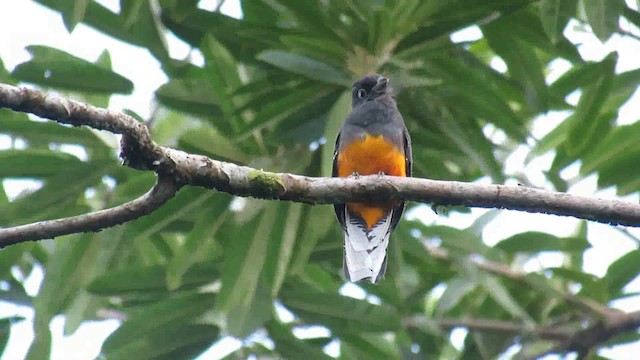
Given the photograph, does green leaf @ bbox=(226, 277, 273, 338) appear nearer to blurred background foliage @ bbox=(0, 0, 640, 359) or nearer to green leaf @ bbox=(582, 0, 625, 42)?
blurred background foliage @ bbox=(0, 0, 640, 359)

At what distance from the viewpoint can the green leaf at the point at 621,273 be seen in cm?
612

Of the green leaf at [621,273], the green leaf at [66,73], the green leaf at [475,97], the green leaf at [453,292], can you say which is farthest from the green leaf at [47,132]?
the green leaf at [621,273]

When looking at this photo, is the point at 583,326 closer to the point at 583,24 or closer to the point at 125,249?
the point at 583,24

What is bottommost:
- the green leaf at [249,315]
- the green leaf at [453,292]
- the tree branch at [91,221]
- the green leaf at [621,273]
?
the tree branch at [91,221]

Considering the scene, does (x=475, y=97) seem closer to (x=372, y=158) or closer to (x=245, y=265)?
(x=372, y=158)

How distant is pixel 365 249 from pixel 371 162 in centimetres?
58

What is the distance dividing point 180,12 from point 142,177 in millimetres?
1080

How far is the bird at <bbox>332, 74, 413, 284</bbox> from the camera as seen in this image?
16.9 ft

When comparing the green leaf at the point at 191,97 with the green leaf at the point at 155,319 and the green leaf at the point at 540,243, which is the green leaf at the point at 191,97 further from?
the green leaf at the point at 540,243

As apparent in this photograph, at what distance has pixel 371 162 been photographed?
17.8 ft

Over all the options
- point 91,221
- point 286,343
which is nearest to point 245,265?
point 286,343

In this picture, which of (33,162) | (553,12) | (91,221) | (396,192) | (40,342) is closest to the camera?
(91,221)

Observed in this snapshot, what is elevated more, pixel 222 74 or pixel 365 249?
pixel 222 74

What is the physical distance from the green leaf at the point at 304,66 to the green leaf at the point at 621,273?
2.24m
